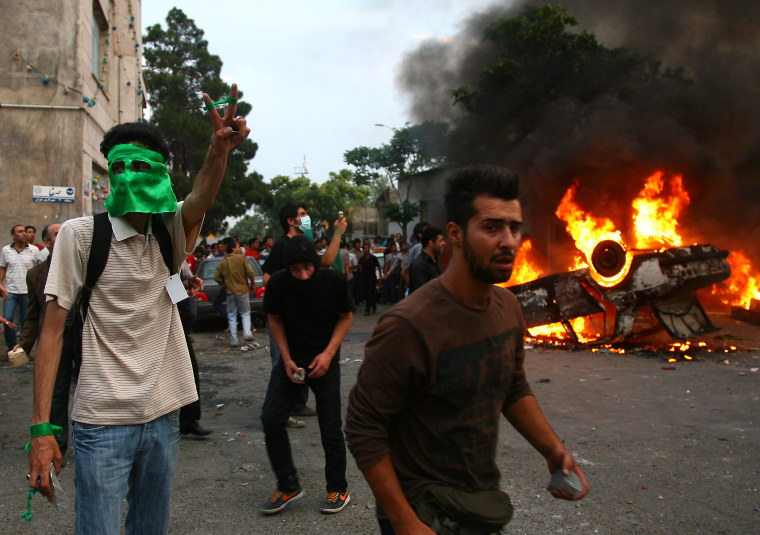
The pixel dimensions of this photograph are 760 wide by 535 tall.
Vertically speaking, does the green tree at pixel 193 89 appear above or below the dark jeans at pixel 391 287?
above

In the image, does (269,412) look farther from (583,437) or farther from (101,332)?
(583,437)

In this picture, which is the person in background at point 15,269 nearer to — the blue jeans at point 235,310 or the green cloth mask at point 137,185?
the blue jeans at point 235,310

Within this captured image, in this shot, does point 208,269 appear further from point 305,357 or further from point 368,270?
point 305,357

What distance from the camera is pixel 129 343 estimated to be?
2266 millimetres

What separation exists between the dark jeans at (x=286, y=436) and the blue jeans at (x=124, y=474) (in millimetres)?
1732

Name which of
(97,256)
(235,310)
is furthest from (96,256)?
(235,310)

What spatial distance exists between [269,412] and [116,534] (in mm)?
1951

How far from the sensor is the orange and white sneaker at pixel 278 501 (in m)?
4.11

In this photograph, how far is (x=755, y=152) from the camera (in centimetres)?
1781

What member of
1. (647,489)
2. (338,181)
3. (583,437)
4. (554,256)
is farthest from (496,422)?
(338,181)

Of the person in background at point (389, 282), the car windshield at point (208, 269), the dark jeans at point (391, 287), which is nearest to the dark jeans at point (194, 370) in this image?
the car windshield at point (208, 269)

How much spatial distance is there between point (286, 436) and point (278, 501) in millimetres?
414

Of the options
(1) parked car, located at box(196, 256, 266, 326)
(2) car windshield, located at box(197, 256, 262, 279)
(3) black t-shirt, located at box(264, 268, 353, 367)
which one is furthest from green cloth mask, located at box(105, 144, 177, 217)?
(2) car windshield, located at box(197, 256, 262, 279)

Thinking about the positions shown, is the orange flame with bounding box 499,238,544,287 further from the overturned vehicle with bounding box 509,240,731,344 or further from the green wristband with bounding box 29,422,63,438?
the green wristband with bounding box 29,422,63,438
